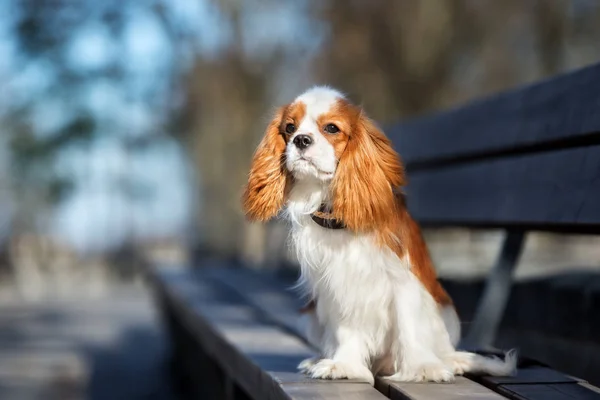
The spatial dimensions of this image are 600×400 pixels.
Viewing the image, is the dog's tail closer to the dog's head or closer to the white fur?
the white fur

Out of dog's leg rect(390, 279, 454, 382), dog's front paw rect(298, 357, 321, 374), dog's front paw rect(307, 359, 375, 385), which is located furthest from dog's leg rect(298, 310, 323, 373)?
dog's leg rect(390, 279, 454, 382)

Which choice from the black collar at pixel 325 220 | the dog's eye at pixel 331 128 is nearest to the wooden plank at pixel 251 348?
the black collar at pixel 325 220

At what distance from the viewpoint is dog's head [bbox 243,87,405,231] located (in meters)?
2.23

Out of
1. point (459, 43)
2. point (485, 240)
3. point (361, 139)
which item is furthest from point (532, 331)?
point (459, 43)

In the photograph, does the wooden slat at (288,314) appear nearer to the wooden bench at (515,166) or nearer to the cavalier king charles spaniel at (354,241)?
the cavalier king charles spaniel at (354,241)

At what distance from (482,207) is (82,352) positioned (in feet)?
14.1

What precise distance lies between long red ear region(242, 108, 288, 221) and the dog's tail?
0.61 meters

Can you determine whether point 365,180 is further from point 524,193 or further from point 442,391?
point 524,193

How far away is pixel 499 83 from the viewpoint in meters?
12.6

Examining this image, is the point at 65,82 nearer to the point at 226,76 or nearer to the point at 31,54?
the point at 31,54

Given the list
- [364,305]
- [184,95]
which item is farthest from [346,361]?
[184,95]

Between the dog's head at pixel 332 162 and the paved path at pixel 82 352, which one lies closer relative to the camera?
the dog's head at pixel 332 162

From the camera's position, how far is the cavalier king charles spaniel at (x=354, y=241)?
225cm

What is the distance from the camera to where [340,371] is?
2250 millimetres
